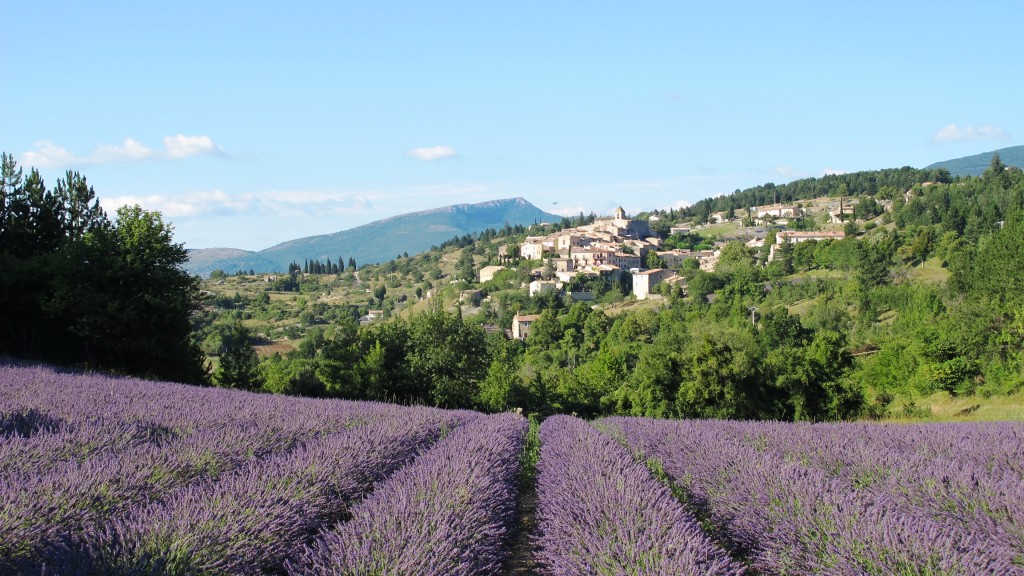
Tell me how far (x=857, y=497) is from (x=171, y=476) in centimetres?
515

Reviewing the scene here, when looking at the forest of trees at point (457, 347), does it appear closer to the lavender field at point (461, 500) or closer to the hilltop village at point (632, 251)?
the lavender field at point (461, 500)

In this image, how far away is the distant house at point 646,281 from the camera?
358ft

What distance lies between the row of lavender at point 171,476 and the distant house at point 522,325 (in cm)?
7991

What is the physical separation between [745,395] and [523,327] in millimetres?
67368

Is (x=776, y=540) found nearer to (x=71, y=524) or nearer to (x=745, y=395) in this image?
(x=71, y=524)

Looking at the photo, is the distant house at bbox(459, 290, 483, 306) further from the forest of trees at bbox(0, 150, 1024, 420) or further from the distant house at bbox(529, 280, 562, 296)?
the forest of trees at bbox(0, 150, 1024, 420)

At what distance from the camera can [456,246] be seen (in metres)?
182

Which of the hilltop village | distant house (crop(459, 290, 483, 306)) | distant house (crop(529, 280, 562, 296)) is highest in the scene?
the hilltop village

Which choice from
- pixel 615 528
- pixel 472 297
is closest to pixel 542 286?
pixel 472 297

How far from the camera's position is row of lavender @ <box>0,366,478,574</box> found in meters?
3.63

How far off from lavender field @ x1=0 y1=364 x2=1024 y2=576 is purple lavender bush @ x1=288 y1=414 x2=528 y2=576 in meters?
0.02

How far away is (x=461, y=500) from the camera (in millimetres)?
4938

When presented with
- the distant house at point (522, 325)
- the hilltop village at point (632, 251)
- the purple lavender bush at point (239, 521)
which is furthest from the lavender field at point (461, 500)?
the hilltop village at point (632, 251)

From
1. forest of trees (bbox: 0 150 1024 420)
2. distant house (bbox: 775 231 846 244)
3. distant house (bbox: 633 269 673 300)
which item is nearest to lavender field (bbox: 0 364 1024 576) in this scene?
forest of trees (bbox: 0 150 1024 420)
